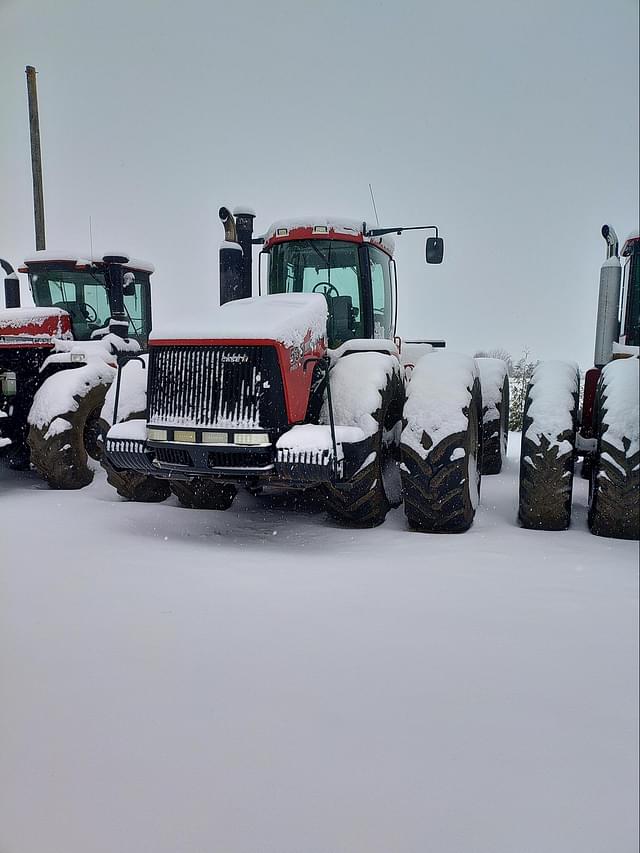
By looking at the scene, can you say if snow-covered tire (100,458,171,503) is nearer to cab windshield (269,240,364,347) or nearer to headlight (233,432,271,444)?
headlight (233,432,271,444)

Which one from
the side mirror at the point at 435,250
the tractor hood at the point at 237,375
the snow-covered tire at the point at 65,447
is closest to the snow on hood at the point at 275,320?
the tractor hood at the point at 237,375

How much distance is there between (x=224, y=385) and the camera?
2.12 metres

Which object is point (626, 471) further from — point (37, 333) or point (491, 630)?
point (37, 333)

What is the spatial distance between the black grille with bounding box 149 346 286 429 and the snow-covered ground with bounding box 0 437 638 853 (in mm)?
815

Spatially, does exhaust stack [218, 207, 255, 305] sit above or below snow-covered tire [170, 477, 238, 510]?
above

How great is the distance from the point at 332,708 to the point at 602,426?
0.60 meters

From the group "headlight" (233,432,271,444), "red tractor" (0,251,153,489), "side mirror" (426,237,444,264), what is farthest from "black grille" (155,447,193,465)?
"side mirror" (426,237,444,264)

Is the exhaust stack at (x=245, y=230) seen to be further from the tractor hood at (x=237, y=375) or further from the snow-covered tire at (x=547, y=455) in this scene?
the snow-covered tire at (x=547, y=455)

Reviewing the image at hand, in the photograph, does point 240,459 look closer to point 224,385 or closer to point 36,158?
point 224,385

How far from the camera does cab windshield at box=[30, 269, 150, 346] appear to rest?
156cm

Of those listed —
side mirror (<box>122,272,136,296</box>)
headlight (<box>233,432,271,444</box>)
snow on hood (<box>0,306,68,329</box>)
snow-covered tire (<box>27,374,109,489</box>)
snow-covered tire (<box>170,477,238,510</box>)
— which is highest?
side mirror (<box>122,272,136,296</box>)

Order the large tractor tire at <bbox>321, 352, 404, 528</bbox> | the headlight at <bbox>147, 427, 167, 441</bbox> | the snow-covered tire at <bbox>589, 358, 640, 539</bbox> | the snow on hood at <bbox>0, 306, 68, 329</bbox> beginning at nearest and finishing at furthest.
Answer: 1. the snow-covered tire at <bbox>589, 358, 640, 539</bbox>
2. the snow on hood at <bbox>0, 306, 68, 329</bbox>
3. the headlight at <bbox>147, 427, 167, 441</bbox>
4. the large tractor tire at <bbox>321, 352, 404, 528</bbox>

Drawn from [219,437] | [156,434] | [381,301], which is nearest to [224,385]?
[219,437]

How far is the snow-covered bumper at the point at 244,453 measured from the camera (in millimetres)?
2057
